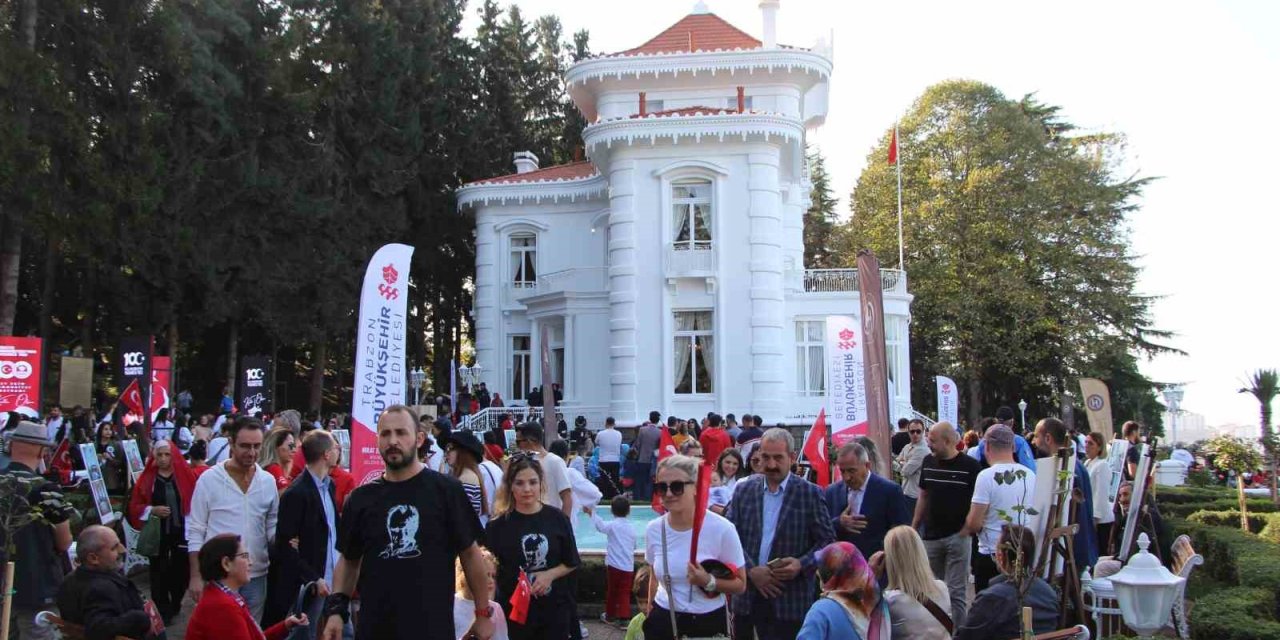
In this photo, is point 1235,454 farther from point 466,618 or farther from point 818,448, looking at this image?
point 466,618

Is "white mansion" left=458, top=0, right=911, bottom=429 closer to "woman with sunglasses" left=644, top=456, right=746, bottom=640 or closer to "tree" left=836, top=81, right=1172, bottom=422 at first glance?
"tree" left=836, top=81, right=1172, bottom=422

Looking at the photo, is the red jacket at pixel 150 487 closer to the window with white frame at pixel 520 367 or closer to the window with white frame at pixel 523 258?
the window with white frame at pixel 520 367

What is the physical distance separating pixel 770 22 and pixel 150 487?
27839mm

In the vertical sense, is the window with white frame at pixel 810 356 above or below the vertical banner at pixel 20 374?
above

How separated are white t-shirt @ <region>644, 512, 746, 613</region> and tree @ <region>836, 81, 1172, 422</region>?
1487 inches

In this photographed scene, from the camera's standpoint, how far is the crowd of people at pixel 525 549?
Answer: 5.46 m

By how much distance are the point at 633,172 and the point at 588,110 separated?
6.82 m

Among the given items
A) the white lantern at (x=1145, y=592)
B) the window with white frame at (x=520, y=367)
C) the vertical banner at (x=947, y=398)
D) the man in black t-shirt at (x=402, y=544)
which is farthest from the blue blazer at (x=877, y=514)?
the window with white frame at (x=520, y=367)

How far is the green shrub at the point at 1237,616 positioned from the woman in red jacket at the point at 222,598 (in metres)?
6.05

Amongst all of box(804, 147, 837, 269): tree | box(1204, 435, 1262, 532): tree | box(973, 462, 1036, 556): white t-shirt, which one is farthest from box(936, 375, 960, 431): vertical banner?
box(804, 147, 837, 269): tree

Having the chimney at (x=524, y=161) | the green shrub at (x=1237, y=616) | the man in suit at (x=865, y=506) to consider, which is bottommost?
the green shrub at (x=1237, y=616)

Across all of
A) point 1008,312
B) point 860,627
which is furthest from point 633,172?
point 860,627

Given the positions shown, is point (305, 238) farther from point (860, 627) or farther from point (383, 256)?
point (860, 627)

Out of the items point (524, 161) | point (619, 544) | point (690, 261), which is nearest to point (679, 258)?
point (690, 261)
